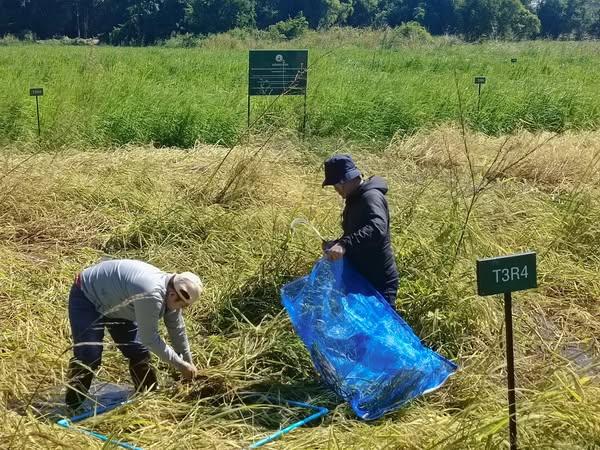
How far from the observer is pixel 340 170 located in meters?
3.76

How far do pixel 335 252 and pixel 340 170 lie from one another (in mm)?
416

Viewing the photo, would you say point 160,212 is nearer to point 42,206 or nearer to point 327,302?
point 42,206

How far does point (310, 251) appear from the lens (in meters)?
4.93

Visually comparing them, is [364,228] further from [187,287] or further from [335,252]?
[187,287]

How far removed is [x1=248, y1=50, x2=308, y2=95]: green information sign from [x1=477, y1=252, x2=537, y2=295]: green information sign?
7.20 metres

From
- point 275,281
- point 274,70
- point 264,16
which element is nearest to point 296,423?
point 275,281

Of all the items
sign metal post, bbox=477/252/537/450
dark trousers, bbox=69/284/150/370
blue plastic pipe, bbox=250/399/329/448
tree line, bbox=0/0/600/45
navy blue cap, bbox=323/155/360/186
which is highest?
navy blue cap, bbox=323/155/360/186

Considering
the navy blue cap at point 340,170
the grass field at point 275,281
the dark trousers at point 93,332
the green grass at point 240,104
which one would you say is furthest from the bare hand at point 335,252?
the green grass at point 240,104

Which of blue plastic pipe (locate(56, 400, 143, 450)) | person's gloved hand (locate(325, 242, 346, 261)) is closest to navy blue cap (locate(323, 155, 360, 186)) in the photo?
person's gloved hand (locate(325, 242, 346, 261))

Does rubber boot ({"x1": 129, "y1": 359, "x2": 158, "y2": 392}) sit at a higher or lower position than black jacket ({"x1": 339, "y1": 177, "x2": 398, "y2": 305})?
lower

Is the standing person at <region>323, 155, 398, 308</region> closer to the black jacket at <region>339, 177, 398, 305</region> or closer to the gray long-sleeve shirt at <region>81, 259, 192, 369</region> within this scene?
the black jacket at <region>339, 177, 398, 305</region>

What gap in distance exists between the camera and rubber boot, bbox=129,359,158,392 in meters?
3.51

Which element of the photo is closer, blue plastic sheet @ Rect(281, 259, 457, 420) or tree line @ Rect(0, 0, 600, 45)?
blue plastic sheet @ Rect(281, 259, 457, 420)

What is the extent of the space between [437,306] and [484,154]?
479 centimetres
